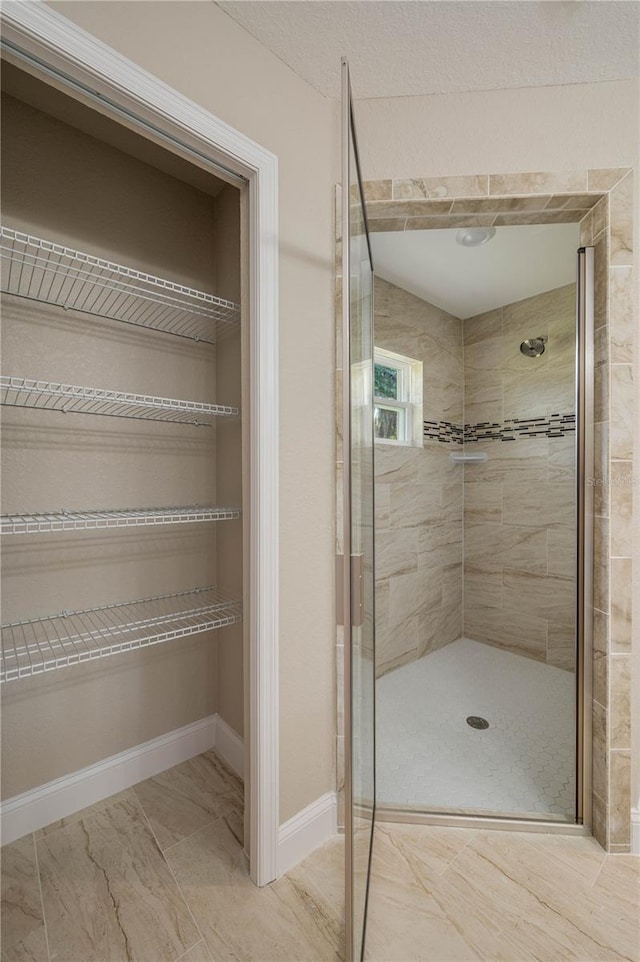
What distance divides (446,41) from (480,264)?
4.30ft

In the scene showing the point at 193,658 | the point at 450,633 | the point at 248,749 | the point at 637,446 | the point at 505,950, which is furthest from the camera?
the point at 450,633

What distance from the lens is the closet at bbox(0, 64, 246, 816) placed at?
130cm

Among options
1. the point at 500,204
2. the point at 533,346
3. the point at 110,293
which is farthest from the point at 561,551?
the point at 110,293

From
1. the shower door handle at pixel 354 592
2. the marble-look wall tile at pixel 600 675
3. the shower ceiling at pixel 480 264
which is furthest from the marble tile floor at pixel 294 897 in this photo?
the shower ceiling at pixel 480 264

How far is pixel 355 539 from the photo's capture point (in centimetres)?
86

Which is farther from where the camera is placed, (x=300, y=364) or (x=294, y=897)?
(x=300, y=364)

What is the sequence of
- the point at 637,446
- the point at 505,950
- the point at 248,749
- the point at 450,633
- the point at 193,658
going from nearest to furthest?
the point at 505,950 < the point at 248,749 < the point at 637,446 < the point at 193,658 < the point at 450,633

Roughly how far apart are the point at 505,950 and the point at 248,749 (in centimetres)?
78

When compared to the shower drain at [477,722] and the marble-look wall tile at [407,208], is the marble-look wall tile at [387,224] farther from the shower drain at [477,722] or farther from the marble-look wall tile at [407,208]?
the shower drain at [477,722]

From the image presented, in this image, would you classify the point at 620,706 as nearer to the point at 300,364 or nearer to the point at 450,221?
the point at 300,364

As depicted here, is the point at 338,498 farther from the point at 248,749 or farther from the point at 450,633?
the point at 450,633

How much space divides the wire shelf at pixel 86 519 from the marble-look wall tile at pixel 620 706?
1.31 meters

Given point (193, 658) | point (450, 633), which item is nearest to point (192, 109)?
point (193, 658)

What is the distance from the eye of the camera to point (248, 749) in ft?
3.94
